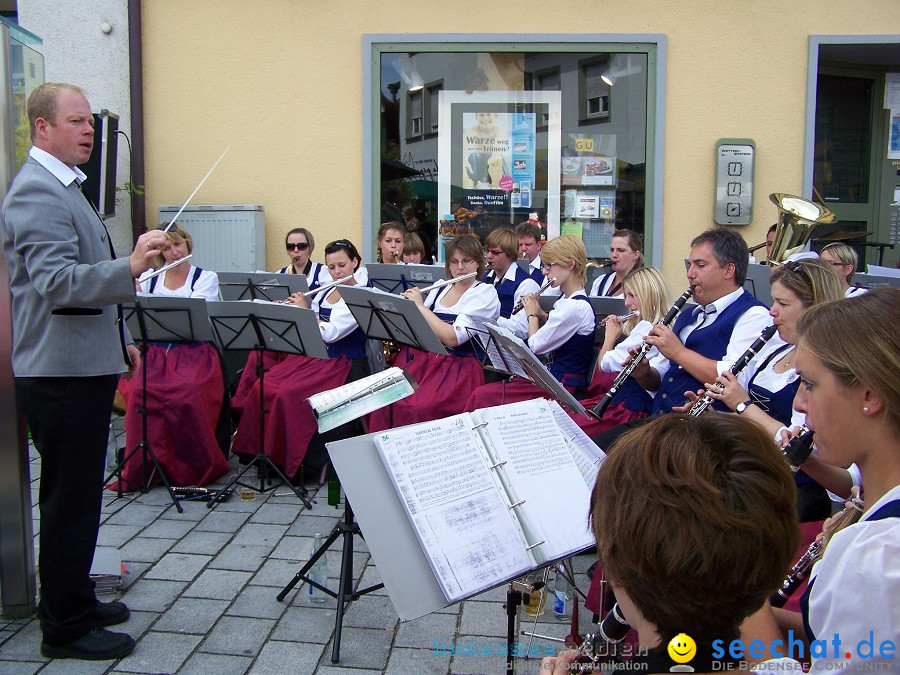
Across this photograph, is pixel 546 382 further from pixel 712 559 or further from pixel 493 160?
pixel 493 160

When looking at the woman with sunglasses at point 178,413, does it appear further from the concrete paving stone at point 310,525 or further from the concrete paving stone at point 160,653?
the concrete paving stone at point 160,653

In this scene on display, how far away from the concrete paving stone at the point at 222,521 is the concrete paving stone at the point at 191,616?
89 cm

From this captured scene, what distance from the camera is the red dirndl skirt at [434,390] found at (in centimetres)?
516

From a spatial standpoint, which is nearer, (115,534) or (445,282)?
(115,534)

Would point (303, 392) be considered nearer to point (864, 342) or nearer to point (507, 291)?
point (507, 291)

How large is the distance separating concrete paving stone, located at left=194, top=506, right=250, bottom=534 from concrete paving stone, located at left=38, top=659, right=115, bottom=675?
4.57 feet

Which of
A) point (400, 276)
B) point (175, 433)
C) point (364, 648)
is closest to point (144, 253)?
point (364, 648)

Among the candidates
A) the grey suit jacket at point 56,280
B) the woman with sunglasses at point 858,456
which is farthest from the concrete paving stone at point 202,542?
the woman with sunglasses at point 858,456

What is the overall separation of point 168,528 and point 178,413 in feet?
3.20

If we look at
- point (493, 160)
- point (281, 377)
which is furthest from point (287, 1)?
point (281, 377)

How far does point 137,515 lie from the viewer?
4625 mm

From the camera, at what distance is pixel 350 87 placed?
744 centimetres

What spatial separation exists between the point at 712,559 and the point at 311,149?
6.75 metres

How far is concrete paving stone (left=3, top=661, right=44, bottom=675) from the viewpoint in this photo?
9.57 ft
